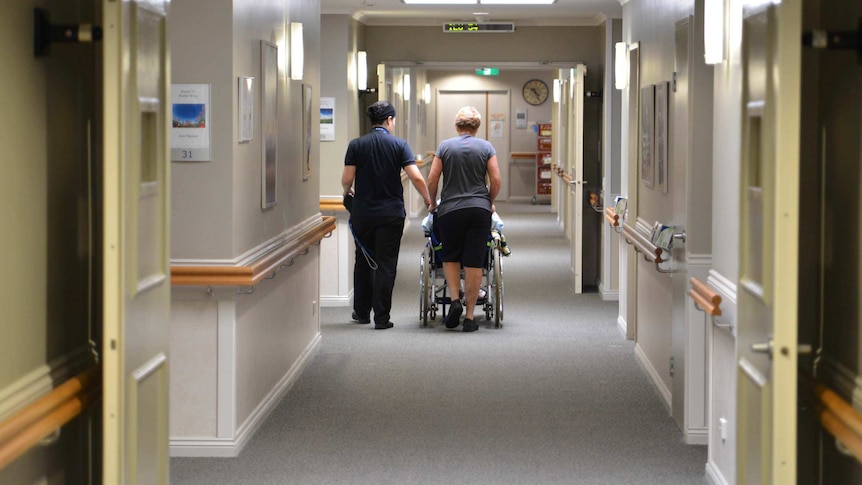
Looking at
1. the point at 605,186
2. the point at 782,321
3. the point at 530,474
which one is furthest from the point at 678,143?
the point at 605,186

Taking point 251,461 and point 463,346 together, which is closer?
point 251,461

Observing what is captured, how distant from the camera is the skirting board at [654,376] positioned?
6.21 metres

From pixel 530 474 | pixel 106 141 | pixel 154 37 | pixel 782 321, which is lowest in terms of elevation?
pixel 530 474

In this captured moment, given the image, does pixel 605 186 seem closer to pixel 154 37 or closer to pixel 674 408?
pixel 674 408

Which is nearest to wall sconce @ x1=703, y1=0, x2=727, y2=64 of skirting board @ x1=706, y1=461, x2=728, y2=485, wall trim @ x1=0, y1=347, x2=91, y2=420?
skirting board @ x1=706, y1=461, x2=728, y2=485

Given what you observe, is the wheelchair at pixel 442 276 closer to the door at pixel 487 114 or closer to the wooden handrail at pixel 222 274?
the wooden handrail at pixel 222 274

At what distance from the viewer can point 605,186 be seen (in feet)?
32.9

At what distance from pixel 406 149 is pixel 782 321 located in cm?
576

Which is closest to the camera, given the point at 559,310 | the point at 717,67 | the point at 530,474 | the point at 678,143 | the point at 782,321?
the point at 782,321

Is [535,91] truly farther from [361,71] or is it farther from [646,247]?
[646,247]

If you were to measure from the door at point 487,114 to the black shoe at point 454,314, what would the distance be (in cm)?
1419

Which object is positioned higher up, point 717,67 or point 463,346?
point 717,67

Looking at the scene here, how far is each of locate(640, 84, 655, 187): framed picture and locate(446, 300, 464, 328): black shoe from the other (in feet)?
6.54

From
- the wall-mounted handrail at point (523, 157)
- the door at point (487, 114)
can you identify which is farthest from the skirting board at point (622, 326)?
the wall-mounted handrail at point (523, 157)
